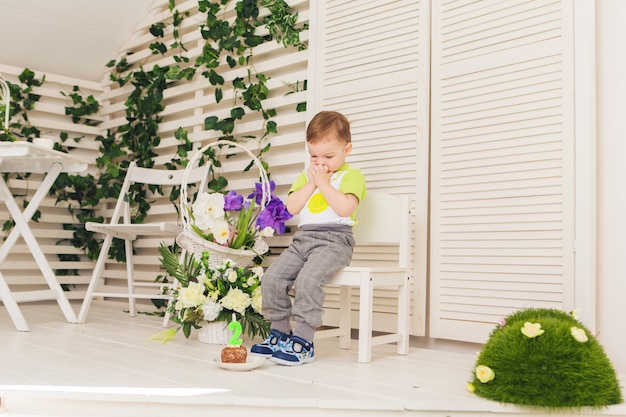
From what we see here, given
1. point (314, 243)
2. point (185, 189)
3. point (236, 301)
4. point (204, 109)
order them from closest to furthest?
point (314, 243) → point (236, 301) → point (185, 189) → point (204, 109)

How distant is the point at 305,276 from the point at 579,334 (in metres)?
0.93

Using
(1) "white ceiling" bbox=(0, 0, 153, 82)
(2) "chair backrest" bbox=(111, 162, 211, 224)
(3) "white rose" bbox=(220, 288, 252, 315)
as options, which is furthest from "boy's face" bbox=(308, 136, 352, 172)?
(1) "white ceiling" bbox=(0, 0, 153, 82)

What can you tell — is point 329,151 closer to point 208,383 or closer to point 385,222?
point 385,222

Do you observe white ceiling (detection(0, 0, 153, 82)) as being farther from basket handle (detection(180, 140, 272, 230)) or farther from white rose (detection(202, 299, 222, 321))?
white rose (detection(202, 299, 222, 321))

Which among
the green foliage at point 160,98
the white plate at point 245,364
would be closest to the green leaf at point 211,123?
the green foliage at point 160,98

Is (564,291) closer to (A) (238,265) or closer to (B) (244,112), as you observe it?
(A) (238,265)

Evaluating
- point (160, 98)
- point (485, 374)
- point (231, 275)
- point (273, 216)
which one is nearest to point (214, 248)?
point (231, 275)

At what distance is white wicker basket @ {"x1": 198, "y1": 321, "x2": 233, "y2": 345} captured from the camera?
265 cm

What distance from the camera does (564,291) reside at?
2.28 m

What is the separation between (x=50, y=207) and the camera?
14.3 feet

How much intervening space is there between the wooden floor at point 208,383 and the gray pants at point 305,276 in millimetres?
172

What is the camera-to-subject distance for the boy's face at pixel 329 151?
8.18 ft

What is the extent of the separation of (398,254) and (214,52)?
1651 millimetres

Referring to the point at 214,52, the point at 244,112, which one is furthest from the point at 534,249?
the point at 214,52
